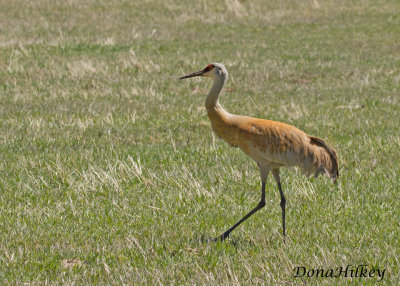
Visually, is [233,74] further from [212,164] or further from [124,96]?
[212,164]

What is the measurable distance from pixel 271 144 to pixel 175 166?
2508mm

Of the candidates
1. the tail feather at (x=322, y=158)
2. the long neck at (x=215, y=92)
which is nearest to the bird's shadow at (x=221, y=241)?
the tail feather at (x=322, y=158)

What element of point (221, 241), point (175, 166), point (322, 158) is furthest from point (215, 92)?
point (175, 166)

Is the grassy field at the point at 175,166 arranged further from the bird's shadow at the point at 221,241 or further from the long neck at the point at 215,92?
the long neck at the point at 215,92

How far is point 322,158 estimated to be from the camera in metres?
6.18

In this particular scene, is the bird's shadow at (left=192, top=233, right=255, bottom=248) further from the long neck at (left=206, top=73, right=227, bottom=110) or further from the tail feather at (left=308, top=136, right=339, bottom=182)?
the long neck at (left=206, top=73, right=227, bottom=110)

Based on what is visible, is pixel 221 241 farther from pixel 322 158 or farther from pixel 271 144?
pixel 322 158

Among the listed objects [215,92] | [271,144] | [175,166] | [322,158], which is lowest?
[175,166]

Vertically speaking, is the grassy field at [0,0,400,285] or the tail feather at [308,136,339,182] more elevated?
the tail feather at [308,136,339,182]

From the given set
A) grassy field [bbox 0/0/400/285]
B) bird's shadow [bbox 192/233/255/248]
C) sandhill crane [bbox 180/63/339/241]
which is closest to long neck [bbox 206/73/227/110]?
sandhill crane [bbox 180/63/339/241]

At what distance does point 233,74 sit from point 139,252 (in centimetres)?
1140

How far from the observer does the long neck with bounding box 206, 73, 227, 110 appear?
6258 millimetres

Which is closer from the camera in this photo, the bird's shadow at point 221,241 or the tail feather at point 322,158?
the bird's shadow at point 221,241

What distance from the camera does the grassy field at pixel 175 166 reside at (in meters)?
5.38
